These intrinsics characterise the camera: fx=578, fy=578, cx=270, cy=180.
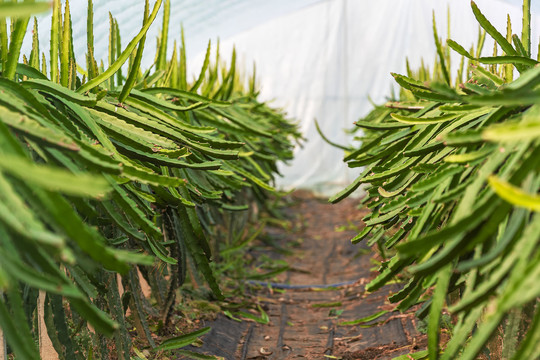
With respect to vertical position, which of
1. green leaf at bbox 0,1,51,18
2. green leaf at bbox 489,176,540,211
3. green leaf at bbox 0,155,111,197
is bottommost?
green leaf at bbox 0,155,111,197

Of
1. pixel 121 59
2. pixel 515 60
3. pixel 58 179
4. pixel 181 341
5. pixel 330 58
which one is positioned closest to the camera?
pixel 58 179

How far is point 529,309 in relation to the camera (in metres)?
0.88

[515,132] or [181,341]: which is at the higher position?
[515,132]

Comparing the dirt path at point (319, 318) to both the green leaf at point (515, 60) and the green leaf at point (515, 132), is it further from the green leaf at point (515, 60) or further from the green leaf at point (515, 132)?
the green leaf at point (515, 132)

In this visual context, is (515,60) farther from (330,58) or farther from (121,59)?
(330,58)

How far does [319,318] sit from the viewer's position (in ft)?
6.97

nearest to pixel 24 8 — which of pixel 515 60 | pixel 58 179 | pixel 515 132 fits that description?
pixel 58 179

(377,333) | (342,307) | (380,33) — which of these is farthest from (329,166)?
(377,333)

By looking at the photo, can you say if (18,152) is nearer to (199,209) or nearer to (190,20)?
(199,209)

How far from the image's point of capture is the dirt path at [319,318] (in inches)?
66.0

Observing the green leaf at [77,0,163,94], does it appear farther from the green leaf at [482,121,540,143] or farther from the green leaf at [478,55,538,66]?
the green leaf at [482,121,540,143]

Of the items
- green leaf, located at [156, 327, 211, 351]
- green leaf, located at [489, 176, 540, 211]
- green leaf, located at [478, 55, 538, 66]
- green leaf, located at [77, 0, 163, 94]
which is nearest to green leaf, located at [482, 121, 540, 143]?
green leaf, located at [489, 176, 540, 211]

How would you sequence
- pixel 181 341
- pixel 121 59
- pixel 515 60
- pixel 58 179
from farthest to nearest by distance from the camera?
pixel 181 341 → pixel 121 59 → pixel 515 60 → pixel 58 179

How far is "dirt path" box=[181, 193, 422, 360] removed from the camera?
5.50 ft
